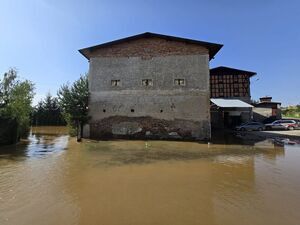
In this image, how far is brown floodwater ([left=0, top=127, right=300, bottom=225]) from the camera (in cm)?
434

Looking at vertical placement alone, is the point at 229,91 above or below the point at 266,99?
above

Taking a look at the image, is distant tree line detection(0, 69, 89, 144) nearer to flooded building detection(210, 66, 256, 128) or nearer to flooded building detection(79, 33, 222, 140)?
flooded building detection(79, 33, 222, 140)

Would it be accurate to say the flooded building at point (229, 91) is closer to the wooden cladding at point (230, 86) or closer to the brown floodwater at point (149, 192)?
the wooden cladding at point (230, 86)

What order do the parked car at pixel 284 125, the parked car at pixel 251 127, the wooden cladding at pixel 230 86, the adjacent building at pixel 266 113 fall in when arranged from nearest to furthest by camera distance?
the parked car at pixel 251 127
the parked car at pixel 284 125
the wooden cladding at pixel 230 86
the adjacent building at pixel 266 113

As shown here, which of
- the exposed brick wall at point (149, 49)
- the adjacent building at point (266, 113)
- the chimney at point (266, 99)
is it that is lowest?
the adjacent building at point (266, 113)

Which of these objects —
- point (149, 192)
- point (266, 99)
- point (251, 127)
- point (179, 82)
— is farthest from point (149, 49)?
point (266, 99)

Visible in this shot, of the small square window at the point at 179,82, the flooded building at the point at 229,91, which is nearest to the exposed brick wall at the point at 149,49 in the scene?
the small square window at the point at 179,82

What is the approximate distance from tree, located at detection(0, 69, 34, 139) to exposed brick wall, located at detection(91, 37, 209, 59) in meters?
6.71

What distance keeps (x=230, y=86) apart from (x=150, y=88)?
1652 centimetres

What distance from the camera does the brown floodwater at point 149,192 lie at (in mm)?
4340

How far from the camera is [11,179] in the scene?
7.03 meters

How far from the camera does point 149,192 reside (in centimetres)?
583

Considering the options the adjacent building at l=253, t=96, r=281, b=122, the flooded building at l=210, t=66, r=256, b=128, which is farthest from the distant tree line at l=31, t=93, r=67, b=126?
the adjacent building at l=253, t=96, r=281, b=122

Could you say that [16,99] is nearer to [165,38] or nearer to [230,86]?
[165,38]
